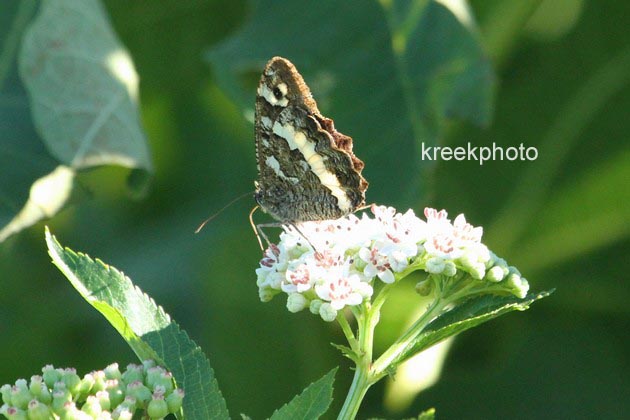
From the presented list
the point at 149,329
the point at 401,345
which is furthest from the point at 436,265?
the point at 149,329

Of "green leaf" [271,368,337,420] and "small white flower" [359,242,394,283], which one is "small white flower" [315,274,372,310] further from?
"green leaf" [271,368,337,420]

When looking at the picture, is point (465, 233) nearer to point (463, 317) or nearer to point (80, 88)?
point (463, 317)

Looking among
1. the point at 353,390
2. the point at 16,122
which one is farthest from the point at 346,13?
the point at 353,390

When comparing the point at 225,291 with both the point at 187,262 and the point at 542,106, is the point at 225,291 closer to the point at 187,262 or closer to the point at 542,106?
the point at 187,262

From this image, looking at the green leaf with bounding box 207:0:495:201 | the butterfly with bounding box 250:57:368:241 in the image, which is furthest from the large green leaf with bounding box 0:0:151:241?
the butterfly with bounding box 250:57:368:241

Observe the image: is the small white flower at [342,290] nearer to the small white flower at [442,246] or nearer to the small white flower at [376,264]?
the small white flower at [376,264]

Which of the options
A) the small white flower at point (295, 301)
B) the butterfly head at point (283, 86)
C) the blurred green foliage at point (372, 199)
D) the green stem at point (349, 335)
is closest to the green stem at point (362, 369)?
the green stem at point (349, 335)
